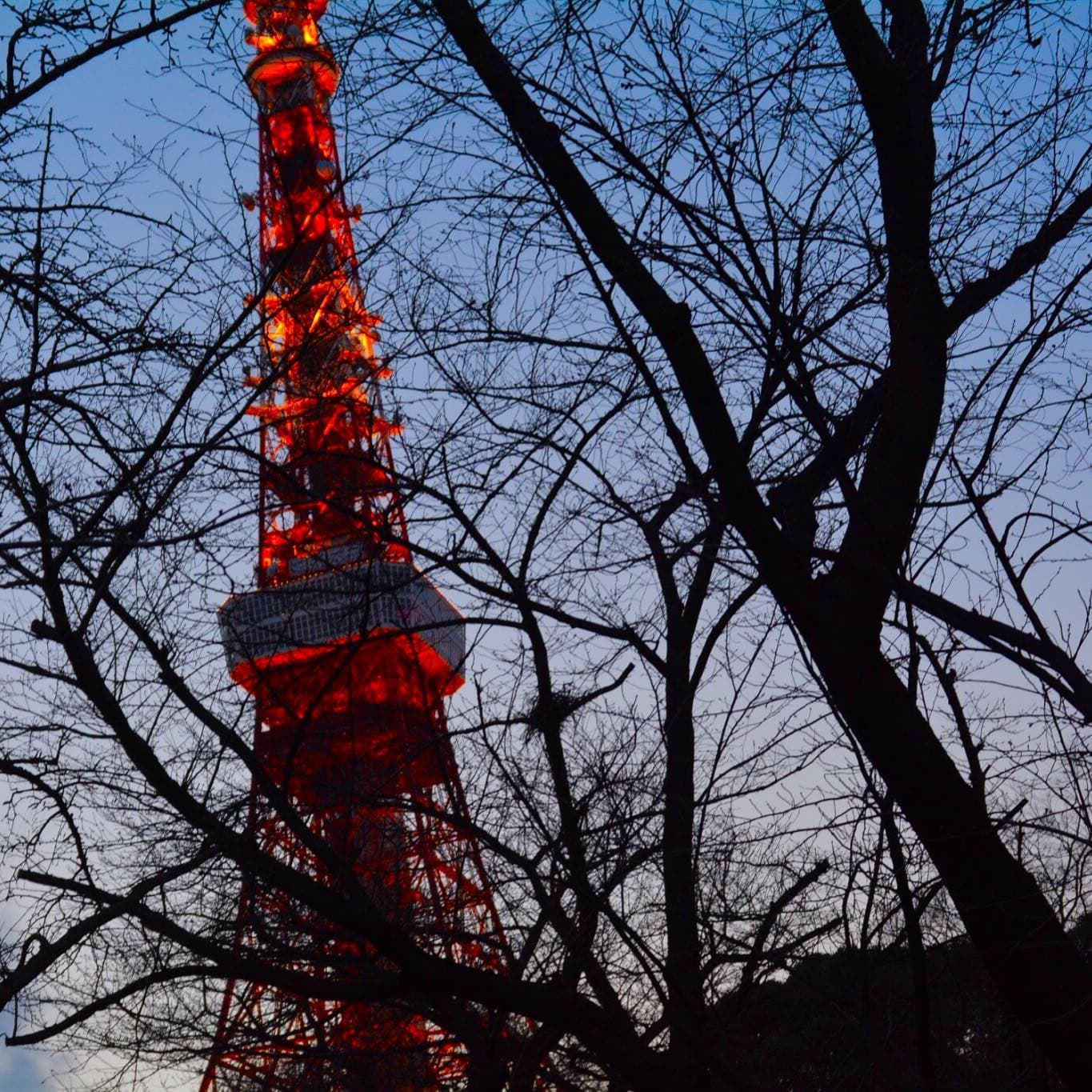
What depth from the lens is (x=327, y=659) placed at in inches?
215

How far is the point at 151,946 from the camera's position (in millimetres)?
4781

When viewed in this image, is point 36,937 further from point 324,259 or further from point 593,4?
point 593,4

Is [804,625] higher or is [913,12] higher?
[913,12]

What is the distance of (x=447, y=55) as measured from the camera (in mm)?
4008

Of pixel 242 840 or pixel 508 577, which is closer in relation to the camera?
pixel 242 840

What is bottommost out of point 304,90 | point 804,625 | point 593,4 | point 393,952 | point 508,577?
point 393,952

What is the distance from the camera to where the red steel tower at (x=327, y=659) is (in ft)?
14.9

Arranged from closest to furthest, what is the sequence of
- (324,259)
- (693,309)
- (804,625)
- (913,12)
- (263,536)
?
(804,625), (913,12), (693,309), (324,259), (263,536)

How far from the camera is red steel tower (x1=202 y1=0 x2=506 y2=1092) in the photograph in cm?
454

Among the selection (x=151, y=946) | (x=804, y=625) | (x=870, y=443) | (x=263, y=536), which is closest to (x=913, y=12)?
(x=870, y=443)

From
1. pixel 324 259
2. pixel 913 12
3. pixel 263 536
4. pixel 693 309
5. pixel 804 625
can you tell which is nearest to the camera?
pixel 804 625

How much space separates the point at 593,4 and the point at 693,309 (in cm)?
86

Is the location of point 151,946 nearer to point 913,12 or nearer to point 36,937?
point 36,937

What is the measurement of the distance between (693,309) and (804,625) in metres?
1.06
